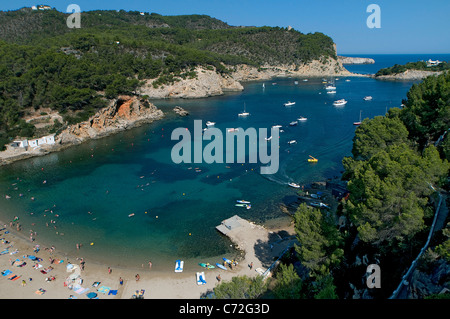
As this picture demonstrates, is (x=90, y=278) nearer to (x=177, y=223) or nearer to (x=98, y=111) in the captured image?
(x=177, y=223)

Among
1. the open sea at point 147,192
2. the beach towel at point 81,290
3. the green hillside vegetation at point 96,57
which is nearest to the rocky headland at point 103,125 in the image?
the green hillside vegetation at point 96,57

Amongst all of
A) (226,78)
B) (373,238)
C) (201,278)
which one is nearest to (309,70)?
(226,78)

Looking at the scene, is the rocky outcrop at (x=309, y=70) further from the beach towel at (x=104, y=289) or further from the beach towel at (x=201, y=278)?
the beach towel at (x=104, y=289)

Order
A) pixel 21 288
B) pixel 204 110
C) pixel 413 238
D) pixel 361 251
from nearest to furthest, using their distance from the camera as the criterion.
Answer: pixel 413 238 < pixel 361 251 < pixel 21 288 < pixel 204 110

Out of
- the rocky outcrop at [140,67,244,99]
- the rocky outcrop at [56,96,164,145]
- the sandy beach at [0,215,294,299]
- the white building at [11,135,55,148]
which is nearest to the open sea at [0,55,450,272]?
the sandy beach at [0,215,294,299]

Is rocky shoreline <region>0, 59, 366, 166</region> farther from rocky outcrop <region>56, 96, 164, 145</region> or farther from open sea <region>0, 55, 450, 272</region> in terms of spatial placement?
open sea <region>0, 55, 450, 272</region>

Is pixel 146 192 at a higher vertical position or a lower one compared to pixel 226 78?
lower

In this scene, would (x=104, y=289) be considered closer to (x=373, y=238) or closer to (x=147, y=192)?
(x=147, y=192)
